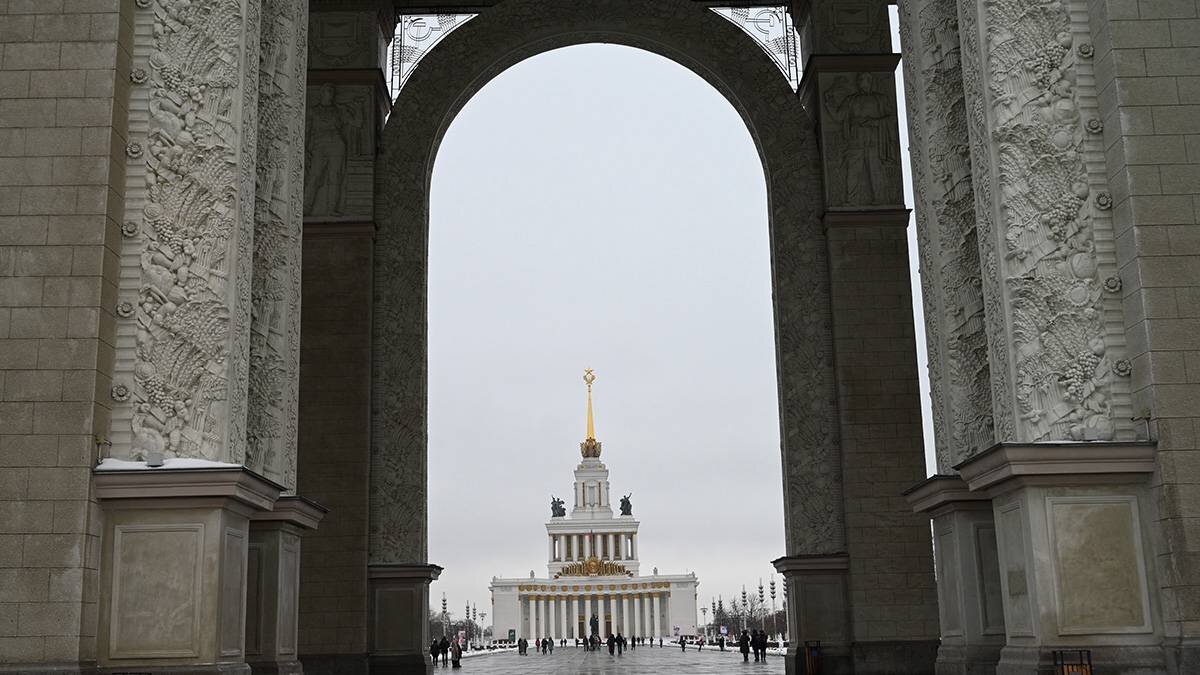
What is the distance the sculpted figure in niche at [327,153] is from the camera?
84.9 feet

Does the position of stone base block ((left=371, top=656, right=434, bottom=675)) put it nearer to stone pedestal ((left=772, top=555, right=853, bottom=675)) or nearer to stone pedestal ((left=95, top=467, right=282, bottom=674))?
stone pedestal ((left=772, top=555, right=853, bottom=675))

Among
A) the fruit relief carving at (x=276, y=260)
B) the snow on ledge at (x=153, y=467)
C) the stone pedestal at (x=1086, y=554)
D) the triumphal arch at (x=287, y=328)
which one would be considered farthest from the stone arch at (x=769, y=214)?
the snow on ledge at (x=153, y=467)

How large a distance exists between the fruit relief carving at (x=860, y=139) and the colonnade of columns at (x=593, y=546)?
10979 centimetres

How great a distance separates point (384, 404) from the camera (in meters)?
26.0

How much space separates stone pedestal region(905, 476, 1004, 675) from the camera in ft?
45.9

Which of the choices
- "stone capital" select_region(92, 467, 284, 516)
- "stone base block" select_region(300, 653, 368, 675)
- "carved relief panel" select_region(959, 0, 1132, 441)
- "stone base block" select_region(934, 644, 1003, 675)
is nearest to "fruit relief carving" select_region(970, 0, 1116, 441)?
"carved relief panel" select_region(959, 0, 1132, 441)

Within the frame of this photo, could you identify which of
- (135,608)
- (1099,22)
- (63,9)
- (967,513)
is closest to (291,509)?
(135,608)

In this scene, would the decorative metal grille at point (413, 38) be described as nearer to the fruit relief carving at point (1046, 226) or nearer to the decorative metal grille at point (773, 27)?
the decorative metal grille at point (773, 27)

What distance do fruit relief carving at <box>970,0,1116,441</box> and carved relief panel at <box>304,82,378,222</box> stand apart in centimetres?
1567

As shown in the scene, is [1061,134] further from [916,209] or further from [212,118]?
[212,118]

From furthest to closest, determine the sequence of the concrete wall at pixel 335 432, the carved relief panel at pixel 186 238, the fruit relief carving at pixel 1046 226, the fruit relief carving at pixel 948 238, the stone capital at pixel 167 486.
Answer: the concrete wall at pixel 335 432 < the fruit relief carving at pixel 948 238 < the fruit relief carving at pixel 1046 226 < the carved relief panel at pixel 186 238 < the stone capital at pixel 167 486

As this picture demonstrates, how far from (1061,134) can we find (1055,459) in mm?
3430

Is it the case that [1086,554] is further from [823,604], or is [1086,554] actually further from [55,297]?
[823,604]

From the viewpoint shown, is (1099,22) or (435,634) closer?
(1099,22)
